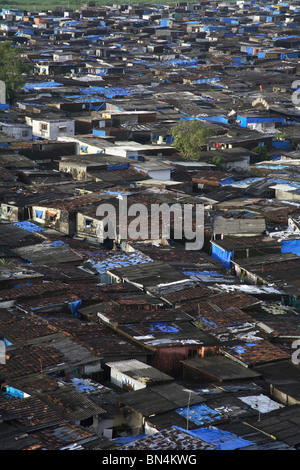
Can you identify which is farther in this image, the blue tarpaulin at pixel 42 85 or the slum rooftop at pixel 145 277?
the blue tarpaulin at pixel 42 85

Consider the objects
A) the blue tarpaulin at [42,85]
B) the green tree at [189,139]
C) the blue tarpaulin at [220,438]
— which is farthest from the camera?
the blue tarpaulin at [42,85]

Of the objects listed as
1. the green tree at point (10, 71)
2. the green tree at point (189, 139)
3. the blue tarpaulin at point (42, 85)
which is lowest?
the green tree at point (189, 139)

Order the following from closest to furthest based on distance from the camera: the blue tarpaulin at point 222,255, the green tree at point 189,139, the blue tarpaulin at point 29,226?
the blue tarpaulin at point 222,255 → the blue tarpaulin at point 29,226 → the green tree at point 189,139

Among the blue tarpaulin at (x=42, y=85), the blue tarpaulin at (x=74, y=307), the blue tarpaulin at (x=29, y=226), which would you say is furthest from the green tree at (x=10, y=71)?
the blue tarpaulin at (x=74, y=307)

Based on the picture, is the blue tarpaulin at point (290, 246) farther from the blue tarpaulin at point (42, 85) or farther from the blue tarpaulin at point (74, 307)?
the blue tarpaulin at point (42, 85)

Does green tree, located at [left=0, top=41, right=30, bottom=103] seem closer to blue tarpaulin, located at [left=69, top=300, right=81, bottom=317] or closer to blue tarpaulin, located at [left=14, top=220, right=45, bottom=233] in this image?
blue tarpaulin, located at [left=14, top=220, right=45, bottom=233]

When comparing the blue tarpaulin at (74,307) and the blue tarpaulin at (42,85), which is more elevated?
the blue tarpaulin at (42,85)

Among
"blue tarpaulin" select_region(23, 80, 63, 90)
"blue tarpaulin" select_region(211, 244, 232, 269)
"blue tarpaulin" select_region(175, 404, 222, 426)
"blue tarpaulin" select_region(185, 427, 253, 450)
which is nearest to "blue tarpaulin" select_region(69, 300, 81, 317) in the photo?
"blue tarpaulin" select_region(175, 404, 222, 426)
